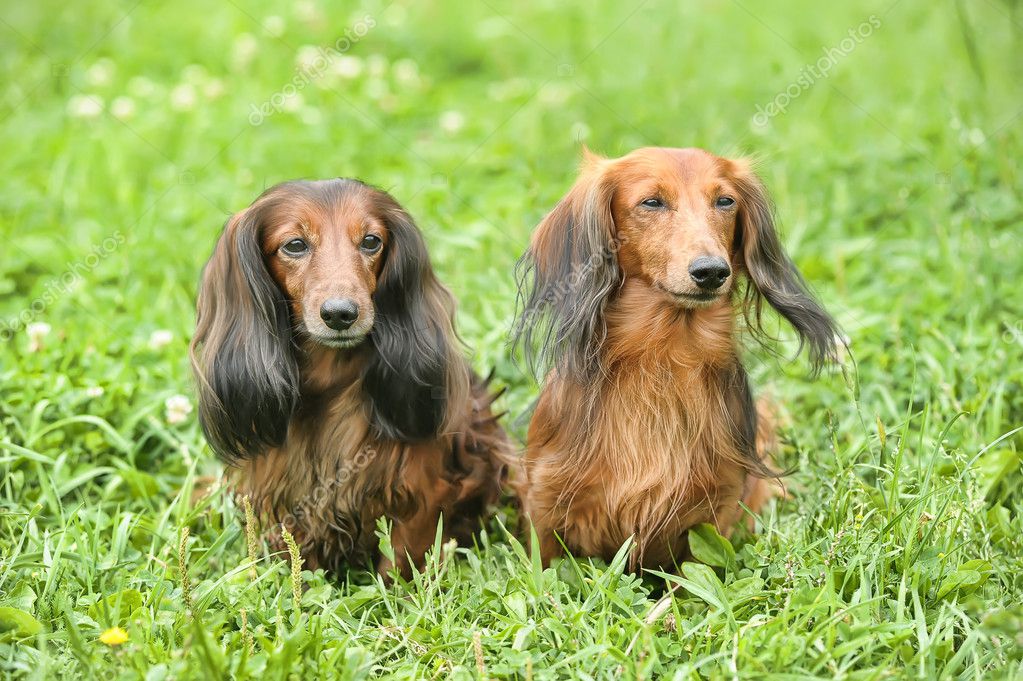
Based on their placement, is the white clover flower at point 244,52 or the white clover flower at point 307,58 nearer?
the white clover flower at point 307,58

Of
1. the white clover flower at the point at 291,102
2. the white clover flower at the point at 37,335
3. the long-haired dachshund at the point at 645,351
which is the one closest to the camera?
the long-haired dachshund at the point at 645,351

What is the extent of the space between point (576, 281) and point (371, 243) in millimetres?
660

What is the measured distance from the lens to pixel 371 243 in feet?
10.9

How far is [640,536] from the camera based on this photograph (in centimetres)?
323

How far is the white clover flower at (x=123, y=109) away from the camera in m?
6.28

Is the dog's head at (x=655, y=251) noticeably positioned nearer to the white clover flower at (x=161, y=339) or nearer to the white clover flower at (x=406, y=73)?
the white clover flower at (x=161, y=339)

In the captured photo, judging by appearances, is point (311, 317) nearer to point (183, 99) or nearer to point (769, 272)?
point (769, 272)

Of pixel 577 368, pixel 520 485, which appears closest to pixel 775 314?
pixel 577 368

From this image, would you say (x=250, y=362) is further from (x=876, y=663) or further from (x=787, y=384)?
(x=787, y=384)

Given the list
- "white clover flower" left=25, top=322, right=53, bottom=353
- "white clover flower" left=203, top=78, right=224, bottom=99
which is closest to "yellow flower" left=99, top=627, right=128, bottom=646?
"white clover flower" left=25, top=322, right=53, bottom=353

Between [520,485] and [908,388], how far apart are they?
1.75 m

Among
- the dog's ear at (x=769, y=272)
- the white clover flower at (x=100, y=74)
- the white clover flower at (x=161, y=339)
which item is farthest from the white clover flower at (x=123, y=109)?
the dog's ear at (x=769, y=272)

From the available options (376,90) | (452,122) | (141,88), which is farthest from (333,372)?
(141,88)

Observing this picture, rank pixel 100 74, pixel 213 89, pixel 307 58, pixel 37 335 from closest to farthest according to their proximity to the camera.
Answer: pixel 37 335 → pixel 213 89 → pixel 307 58 → pixel 100 74
